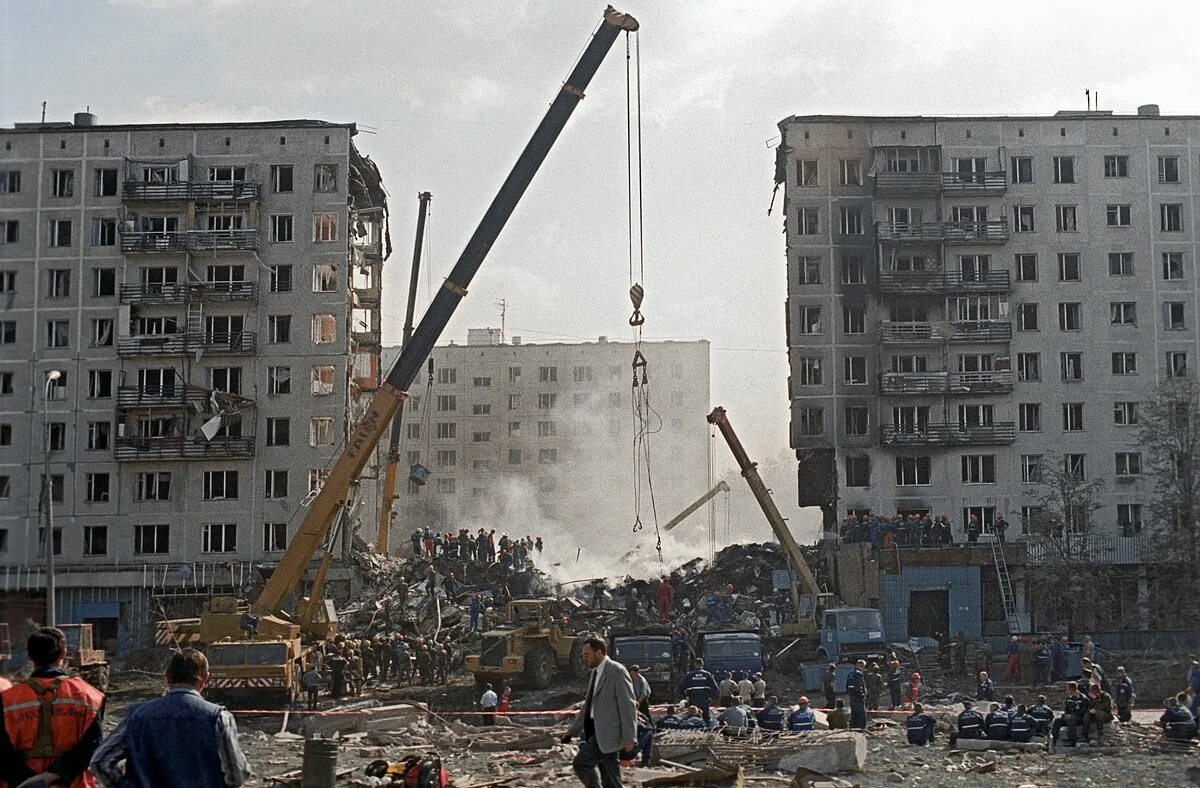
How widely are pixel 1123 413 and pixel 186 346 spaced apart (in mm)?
44533

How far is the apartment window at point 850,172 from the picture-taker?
6219 cm

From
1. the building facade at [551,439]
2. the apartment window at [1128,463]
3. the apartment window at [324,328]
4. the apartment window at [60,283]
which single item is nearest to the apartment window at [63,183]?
the apartment window at [60,283]

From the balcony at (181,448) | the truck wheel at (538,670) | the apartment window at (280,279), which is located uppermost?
the apartment window at (280,279)

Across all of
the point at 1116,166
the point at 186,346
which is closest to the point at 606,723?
the point at 186,346

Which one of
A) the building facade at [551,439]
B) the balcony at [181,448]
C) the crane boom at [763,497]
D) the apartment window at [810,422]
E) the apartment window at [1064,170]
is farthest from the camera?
the building facade at [551,439]

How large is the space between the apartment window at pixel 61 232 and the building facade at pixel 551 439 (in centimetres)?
4752

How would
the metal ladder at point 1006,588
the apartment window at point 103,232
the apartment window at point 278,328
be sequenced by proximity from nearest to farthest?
1. the metal ladder at point 1006,588
2. the apartment window at point 103,232
3. the apartment window at point 278,328

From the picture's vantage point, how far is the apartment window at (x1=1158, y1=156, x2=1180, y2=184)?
62125 mm

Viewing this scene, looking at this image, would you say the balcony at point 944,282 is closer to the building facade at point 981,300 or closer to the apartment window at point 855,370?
the building facade at point 981,300

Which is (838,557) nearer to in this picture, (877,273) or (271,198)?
(877,273)

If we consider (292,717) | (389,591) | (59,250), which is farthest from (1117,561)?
(59,250)

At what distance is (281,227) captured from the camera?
6038 centimetres

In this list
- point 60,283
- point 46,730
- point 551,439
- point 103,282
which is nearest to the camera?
point 46,730

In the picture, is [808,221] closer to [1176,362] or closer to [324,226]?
[1176,362]
